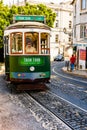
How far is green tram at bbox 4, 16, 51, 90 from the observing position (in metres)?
18.1

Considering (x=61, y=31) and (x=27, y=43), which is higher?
A: (x=61, y=31)

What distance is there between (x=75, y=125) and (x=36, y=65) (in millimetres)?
7896

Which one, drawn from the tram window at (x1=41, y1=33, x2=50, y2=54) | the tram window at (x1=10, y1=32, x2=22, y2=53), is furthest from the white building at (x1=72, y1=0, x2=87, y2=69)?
the tram window at (x1=10, y1=32, x2=22, y2=53)

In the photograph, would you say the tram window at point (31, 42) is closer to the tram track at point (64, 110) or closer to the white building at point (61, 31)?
the tram track at point (64, 110)

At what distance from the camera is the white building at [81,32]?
129ft

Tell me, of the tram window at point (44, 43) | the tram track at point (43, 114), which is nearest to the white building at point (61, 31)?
A: the tram window at point (44, 43)

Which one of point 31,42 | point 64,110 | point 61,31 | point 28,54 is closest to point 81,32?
point 31,42

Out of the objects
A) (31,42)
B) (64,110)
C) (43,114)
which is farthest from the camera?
(31,42)

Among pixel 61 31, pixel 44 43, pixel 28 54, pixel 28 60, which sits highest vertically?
pixel 61 31

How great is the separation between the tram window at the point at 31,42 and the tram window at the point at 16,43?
32 centimetres

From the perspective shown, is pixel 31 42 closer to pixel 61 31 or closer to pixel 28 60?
pixel 28 60

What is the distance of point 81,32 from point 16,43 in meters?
23.1

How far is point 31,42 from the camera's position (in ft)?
59.7

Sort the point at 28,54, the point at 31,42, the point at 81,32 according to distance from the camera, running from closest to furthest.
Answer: the point at 28,54 < the point at 31,42 < the point at 81,32
